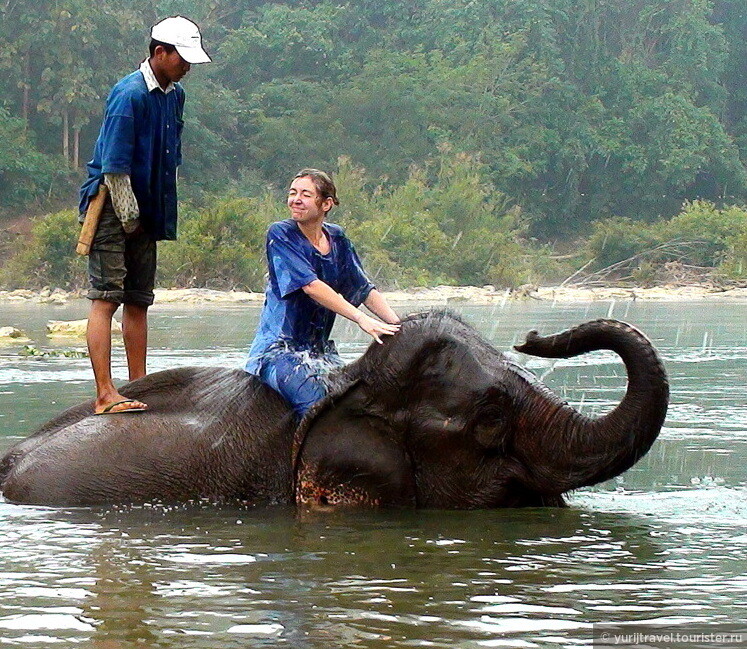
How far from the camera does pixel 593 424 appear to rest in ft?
16.8

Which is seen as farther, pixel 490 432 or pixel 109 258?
pixel 109 258

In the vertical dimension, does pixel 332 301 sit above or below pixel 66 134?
below

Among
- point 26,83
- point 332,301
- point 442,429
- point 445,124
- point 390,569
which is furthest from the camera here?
point 445,124

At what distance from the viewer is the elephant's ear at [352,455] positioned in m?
5.33

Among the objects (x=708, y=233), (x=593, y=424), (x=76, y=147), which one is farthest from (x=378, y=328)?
(x=76, y=147)

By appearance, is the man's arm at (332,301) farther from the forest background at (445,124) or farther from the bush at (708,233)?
the bush at (708,233)

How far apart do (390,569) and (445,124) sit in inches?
2080

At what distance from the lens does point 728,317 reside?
24438mm

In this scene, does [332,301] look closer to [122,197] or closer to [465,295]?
[122,197]

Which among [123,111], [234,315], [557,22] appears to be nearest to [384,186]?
[557,22]

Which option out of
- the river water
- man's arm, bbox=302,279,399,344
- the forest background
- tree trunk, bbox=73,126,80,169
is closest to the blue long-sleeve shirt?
man's arm, bbox=302,279,399,344

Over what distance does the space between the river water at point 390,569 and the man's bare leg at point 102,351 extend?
55 centimetres

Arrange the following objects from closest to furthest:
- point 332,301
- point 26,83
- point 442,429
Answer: point 442,429, point 332,301, point 26,83

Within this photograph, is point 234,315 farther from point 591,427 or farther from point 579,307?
point 591,427
